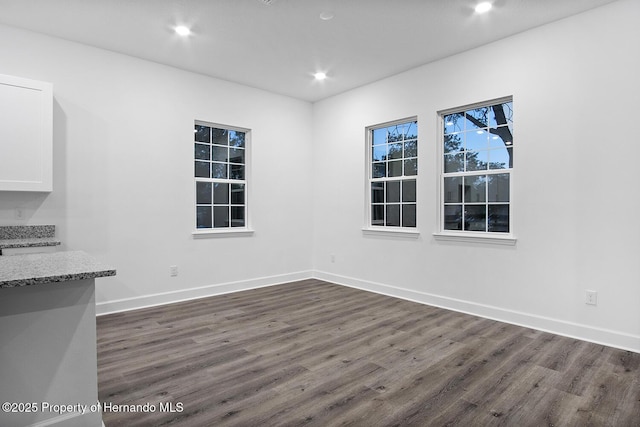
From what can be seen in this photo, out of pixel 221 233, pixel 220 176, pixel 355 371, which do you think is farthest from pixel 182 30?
pixel 355 371

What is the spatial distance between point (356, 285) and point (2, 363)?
426 cm

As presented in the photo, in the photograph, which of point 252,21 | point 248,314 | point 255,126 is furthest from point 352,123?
point 248,314

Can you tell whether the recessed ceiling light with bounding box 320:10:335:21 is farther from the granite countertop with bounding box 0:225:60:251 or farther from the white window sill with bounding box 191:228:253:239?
the granite countertop with bounding box 0:225:60:251

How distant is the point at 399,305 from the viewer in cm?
444

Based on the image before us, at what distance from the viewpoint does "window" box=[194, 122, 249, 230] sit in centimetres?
497

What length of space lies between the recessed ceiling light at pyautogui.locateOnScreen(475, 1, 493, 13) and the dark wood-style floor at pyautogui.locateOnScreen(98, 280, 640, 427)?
2.92 metres

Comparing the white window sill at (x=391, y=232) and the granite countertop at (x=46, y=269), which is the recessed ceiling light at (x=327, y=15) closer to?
the white window sill at (x=391, y=232)

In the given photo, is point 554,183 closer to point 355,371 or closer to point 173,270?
point 355,371

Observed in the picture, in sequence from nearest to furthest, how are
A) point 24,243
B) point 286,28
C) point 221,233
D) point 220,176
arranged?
point 24,243
point 286,28
point 221,233
point 220,176

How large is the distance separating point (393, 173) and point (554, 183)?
6.58ft

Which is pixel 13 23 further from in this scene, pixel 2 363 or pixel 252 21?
pixel 2 363

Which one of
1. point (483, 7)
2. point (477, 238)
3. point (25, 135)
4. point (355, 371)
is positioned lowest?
point (355, 371)

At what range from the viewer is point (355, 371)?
105 inches

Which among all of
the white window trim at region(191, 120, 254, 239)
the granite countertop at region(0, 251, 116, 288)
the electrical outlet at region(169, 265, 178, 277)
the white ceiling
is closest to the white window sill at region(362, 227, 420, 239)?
the white window trim at region(191, 120, 254, 239)
